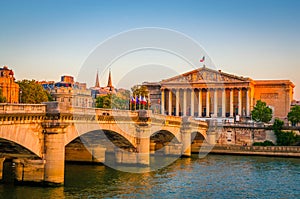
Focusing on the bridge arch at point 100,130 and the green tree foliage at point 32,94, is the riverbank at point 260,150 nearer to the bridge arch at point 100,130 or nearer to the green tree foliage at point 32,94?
the bridge arch at point 100,130

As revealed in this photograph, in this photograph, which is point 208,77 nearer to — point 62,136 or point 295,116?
point 295,116

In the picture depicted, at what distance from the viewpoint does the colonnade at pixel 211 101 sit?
368ft

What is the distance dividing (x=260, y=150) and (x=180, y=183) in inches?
1158

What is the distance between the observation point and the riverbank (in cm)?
6181

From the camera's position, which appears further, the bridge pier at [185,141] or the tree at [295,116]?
the tree at [295,116]

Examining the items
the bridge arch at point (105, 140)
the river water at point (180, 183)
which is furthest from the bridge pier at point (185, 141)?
the bridge arch at point (105, 140)

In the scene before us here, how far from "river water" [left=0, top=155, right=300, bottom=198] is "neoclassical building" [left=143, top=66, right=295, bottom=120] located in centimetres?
6090

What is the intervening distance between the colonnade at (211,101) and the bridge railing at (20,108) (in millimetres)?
85717

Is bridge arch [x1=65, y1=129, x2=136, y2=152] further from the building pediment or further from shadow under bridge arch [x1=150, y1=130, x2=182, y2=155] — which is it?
the building pediment

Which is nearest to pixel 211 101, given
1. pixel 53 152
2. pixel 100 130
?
pixel 100 130

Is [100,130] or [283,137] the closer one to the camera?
[100,130]

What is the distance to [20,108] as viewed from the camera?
27.0 meters

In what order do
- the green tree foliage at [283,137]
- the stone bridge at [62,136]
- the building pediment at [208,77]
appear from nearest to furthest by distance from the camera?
the stone bridge at [62,136]
the green tree foliage at [283,137]
the building pediment at [208,77]

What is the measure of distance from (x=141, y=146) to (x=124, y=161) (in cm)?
248
